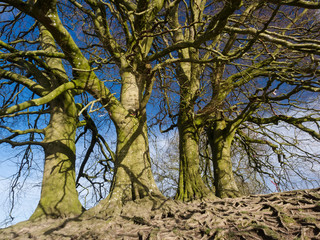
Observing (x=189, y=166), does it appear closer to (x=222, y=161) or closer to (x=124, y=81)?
(x=222, y=161)

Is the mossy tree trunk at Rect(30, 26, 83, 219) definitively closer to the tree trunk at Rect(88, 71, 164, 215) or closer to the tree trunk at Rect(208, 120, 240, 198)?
the tree trunk at Rect(88, 71, 164, 215)

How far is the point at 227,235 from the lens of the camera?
2598mm

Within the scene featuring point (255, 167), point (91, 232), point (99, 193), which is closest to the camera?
point (91, 232)

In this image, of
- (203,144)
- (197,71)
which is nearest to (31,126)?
(197,71)

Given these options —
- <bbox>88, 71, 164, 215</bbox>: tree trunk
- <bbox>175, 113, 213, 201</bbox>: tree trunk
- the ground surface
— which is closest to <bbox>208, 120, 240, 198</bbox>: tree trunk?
<bbox>175, 113, 213, 201</bbox>: tree trunk

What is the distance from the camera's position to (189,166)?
215 inches

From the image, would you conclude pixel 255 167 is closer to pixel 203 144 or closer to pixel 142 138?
pixel 203 144

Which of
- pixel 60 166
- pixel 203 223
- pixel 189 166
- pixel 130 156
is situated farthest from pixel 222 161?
pixel 60 166

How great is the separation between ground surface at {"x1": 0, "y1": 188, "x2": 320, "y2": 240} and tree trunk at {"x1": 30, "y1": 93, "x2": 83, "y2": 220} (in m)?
0.44

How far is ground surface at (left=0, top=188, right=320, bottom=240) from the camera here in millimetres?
2617

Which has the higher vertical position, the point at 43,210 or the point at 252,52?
the point at 252,52

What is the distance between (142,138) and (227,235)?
2.66 m

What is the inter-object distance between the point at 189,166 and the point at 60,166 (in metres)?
2.99

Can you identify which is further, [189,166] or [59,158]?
[189,166]
